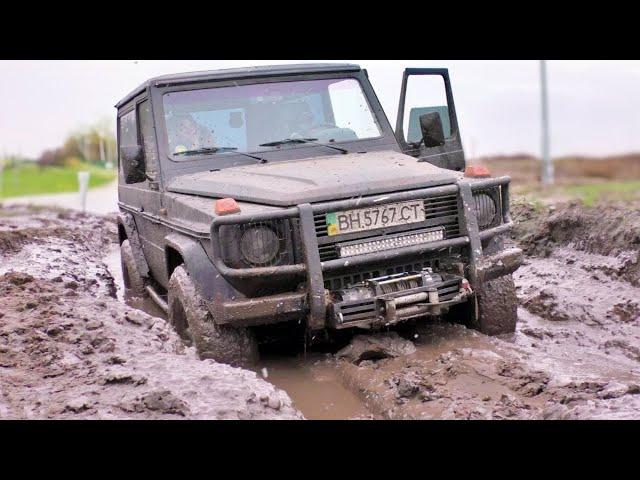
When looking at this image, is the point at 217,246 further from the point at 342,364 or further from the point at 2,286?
the point at 2,286

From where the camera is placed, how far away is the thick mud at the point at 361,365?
354 cm

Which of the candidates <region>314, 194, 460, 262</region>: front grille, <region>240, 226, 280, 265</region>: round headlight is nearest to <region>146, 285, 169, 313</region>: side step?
<region>240, 226, 280, 265</region>: round headlight

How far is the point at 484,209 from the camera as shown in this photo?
4.91m

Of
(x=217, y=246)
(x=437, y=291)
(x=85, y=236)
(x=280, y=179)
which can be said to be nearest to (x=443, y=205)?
(x=437, y=291)

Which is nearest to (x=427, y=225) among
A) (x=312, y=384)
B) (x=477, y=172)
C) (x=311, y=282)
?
(x=477, y=172)

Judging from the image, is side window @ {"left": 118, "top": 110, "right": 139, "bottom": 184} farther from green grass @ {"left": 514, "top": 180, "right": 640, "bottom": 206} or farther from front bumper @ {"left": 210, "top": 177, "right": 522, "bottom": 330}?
green grass @ {"left": 514, "top": 180, "right": 640, "bottom": 206}

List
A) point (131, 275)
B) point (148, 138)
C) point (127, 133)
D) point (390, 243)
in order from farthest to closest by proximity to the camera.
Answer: point (131, 275) < point (127, 133) < point (148, 138) < point (390, 243)

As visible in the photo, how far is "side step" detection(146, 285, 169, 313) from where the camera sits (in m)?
5.94

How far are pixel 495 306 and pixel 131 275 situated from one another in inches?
145

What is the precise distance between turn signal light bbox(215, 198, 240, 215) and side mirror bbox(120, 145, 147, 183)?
154 cm

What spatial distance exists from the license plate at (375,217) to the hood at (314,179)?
0.10m

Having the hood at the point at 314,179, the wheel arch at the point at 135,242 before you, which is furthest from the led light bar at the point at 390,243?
the wheel arch at the point at 135,242

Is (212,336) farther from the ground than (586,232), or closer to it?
closer to it

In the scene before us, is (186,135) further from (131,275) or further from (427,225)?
(131,275)
